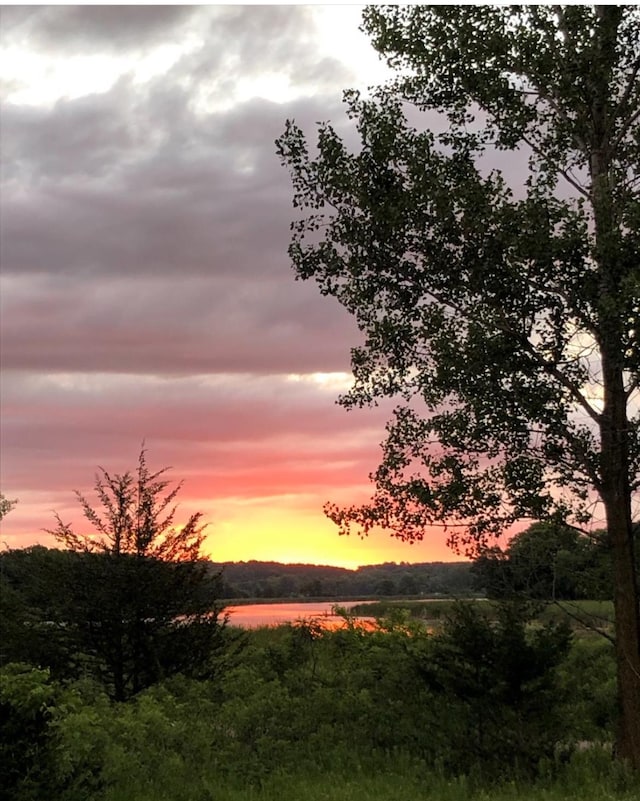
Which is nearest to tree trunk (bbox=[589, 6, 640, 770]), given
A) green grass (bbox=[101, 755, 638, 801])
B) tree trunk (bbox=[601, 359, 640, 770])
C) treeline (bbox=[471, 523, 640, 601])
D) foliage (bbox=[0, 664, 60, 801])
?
tree trunk (bbox=[601, 359, 640, 770])

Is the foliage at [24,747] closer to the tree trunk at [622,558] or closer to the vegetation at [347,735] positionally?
the vegetation at [347,735]

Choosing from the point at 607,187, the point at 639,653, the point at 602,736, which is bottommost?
the point at 602,736

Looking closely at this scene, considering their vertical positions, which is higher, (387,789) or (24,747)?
(24,747)

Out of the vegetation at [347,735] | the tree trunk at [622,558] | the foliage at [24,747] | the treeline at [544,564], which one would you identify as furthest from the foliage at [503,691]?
the foliage at [24,747]

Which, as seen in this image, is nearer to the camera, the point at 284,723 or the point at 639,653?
the point at 639,653

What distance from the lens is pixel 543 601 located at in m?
13.1

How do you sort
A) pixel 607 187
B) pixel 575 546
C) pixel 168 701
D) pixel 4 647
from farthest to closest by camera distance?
pixel 4 647 → pixel 168 701 → pixel 575 546 → pixel 607 187

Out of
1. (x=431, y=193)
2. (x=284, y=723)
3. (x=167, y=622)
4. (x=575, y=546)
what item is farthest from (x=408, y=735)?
(x=431, y=193)

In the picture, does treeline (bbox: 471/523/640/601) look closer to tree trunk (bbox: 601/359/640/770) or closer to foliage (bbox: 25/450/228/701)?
tree trunk (bbox: 601/359/640/770)

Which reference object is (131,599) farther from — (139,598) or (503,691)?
(503,691)

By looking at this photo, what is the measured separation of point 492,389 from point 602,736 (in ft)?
25.3

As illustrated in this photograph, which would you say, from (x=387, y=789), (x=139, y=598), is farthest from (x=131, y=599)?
(x=387, y=789)

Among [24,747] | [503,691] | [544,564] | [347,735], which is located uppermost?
[544,564]

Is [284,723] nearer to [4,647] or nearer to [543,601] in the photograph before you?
[543,601]
